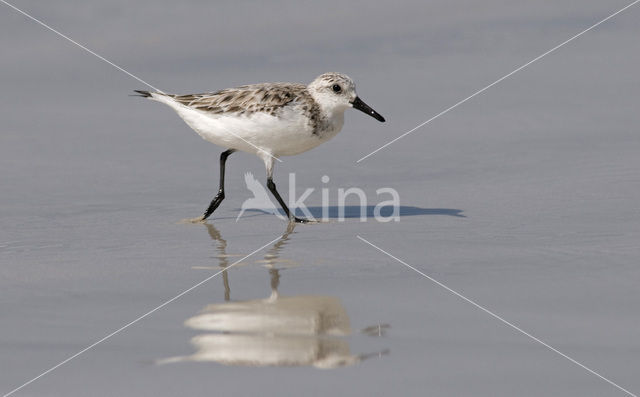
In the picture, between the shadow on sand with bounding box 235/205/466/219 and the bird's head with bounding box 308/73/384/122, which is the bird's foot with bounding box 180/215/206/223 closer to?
the shadow on sand with bounding box 235/205/466/219

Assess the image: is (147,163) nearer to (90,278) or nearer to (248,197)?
(248,197)

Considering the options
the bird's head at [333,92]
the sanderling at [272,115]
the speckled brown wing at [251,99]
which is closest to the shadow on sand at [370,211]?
the sanderling at [272,115]

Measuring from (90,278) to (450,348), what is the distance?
2939mm

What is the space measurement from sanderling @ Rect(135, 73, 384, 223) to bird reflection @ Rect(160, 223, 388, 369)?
2.99 metres

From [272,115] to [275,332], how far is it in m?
4.17

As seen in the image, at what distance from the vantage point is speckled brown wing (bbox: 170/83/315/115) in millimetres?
9516

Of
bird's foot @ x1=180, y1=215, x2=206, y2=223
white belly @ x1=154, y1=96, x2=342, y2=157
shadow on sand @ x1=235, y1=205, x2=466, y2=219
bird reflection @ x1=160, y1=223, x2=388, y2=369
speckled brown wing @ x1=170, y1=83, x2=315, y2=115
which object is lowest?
bird reflection @ x1=160, y1=223, x2=388, y2=369

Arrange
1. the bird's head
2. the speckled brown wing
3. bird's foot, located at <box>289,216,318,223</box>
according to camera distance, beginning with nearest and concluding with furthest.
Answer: bird's foot, located at <box>289,216,318,223</box>, the speckled brown wing, the bird's head

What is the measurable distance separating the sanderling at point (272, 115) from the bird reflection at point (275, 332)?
299 cm

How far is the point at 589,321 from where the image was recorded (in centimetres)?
570

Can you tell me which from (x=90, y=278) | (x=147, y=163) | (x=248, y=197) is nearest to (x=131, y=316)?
(x=90, y=278)

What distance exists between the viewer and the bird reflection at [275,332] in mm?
5086

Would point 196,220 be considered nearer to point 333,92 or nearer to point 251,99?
point 251,99

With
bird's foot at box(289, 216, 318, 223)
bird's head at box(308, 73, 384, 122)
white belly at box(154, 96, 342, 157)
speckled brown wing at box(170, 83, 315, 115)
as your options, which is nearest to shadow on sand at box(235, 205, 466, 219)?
bird's foot at box(289, 216, 318, 223)
